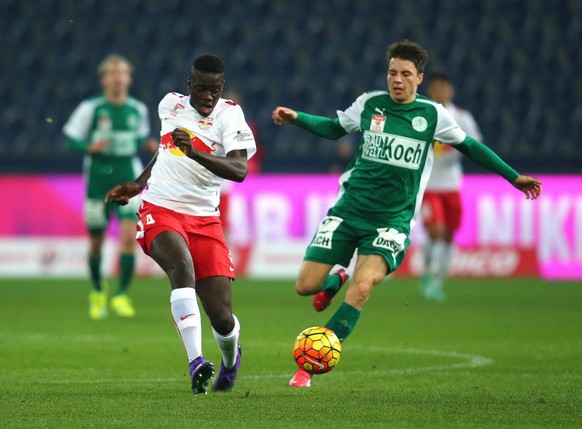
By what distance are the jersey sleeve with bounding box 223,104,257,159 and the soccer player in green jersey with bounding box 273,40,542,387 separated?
2.49ft

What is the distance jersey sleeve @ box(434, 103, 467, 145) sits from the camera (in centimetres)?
790

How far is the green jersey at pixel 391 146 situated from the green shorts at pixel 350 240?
0.06 meters

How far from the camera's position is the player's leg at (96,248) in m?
12.5

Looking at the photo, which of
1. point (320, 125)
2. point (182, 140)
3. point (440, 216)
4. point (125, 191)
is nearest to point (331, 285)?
point (320, 125)

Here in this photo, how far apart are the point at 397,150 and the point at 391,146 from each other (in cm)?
5

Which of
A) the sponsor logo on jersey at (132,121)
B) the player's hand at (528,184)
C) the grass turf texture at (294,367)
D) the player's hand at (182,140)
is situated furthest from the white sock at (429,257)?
the player's hand at (182,140)

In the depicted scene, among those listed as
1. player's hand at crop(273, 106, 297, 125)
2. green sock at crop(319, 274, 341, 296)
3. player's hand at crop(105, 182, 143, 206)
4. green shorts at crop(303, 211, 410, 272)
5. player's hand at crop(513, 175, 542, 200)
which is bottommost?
green sock at crop(319, 274, 341, 296)

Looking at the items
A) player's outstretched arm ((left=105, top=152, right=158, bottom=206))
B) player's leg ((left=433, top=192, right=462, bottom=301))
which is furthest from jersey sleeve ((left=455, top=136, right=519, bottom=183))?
Result: player's leg ((left=433, top=192, right=462, bottom=301))

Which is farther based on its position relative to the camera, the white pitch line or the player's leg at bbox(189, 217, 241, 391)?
the white pitch line

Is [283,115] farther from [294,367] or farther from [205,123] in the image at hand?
[294,367]

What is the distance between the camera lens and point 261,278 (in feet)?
58.7

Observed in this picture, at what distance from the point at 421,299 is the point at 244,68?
8373 mm

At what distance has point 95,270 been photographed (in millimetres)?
12648

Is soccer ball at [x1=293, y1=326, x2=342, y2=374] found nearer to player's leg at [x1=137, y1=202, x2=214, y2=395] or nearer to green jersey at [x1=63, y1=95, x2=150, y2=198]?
player's leg at [x1=137, y1=202, x2=214, y2=395]
